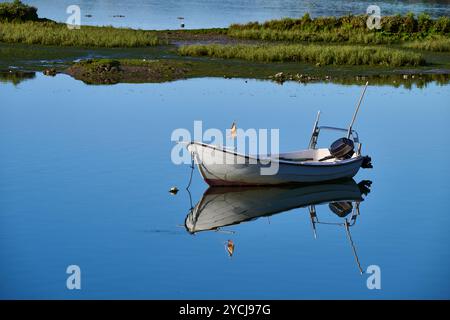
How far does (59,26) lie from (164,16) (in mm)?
32477

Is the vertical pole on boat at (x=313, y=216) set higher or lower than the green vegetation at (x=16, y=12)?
lower

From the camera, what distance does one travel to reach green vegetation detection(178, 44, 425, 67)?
5616cm

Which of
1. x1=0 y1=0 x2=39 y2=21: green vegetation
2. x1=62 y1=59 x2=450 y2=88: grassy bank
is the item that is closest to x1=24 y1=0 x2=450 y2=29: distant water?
x1=0 y1=0 x2=39 y2=21: green vegetation

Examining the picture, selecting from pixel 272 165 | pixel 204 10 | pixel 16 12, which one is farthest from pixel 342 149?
pixel 204 10

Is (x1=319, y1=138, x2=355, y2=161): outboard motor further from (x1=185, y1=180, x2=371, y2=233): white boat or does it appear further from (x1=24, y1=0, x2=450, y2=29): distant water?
(x1=24, y1=0, x2=450, y2=29): distant water

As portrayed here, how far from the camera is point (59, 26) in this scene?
64312 millimetres

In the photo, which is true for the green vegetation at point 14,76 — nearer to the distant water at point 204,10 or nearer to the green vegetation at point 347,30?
the green vegetation at point 347,30

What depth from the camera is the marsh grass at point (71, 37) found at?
194ft

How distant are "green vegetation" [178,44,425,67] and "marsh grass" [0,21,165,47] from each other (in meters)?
4.14

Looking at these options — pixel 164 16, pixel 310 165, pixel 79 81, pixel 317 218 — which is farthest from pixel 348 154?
pixel 164 16

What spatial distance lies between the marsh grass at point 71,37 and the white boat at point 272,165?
93.6 feet

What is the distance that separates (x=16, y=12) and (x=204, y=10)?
43862 millimetres

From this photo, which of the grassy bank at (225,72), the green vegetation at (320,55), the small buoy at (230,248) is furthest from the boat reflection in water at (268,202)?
the green vegetation at (320,55)

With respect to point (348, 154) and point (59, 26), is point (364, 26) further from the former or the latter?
point (348, 154)
